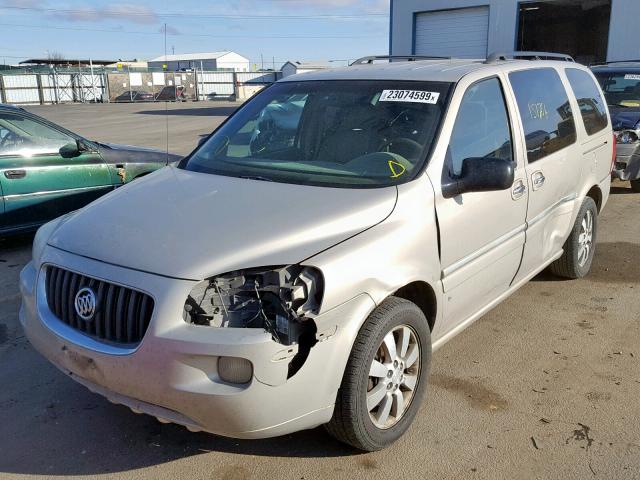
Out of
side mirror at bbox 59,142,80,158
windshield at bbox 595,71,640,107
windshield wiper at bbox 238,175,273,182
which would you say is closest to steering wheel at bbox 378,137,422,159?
windshield wiper at bbox 238,175,273,182

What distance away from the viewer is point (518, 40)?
71.3 ft

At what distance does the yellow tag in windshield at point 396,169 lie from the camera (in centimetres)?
331

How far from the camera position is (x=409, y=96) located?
3674 mm

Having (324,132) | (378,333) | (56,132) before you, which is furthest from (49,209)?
(378,333)

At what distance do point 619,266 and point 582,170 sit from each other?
149 cm

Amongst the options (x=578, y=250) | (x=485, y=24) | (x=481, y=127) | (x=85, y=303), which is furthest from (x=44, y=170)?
(x=485, y=24)

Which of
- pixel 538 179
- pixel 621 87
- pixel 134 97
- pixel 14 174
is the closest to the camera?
pixel 538 179

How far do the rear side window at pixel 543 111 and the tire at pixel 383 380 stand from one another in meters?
1.70

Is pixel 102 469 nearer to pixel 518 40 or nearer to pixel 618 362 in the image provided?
pixel 618 362

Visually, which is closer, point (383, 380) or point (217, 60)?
point (383, 380)

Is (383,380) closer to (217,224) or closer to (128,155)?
(217,224)

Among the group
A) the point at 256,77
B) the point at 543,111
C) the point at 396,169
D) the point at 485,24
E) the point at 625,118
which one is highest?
the point at 485,24

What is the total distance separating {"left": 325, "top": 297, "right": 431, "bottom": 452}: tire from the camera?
2.74 metres

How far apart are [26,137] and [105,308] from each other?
178 inches
